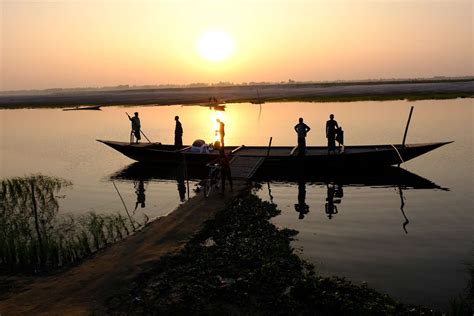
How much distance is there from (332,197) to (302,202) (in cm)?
144

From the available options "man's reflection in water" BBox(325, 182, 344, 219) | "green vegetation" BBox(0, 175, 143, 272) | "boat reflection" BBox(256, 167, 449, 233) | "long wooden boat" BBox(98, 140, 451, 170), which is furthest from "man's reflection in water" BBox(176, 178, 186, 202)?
"man's reflection in water" BBox(325, 182, 344, 219)

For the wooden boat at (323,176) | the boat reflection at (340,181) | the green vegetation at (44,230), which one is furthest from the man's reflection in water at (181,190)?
the boat reflection at (340,181)

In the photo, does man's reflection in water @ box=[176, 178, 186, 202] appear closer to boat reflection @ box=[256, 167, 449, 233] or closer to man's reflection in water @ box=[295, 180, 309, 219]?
boat reflection @ box=[256, 167, 449, 233]

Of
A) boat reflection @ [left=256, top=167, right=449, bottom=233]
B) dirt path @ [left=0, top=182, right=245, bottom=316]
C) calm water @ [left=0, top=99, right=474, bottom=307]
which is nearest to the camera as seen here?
dirt path @ [left=0, top=182, right=245, bottom=316]

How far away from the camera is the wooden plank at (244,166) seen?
19.2m

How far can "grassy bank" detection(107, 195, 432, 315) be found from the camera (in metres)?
7.74

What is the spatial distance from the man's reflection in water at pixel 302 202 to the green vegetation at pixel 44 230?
604 cm

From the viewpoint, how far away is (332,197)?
17109mm

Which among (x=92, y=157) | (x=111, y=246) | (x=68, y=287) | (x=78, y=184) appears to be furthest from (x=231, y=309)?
(x=92, y=157)

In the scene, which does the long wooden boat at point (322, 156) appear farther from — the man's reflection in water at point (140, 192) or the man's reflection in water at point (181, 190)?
the man's reflection in water at point (140, 192)

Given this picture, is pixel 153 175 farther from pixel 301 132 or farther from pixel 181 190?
pixel 301 132

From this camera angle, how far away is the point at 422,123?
38.5 metres

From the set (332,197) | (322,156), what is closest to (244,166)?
(322,156)

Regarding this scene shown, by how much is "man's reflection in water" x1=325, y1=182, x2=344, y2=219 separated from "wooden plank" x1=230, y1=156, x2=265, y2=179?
3554 mm
